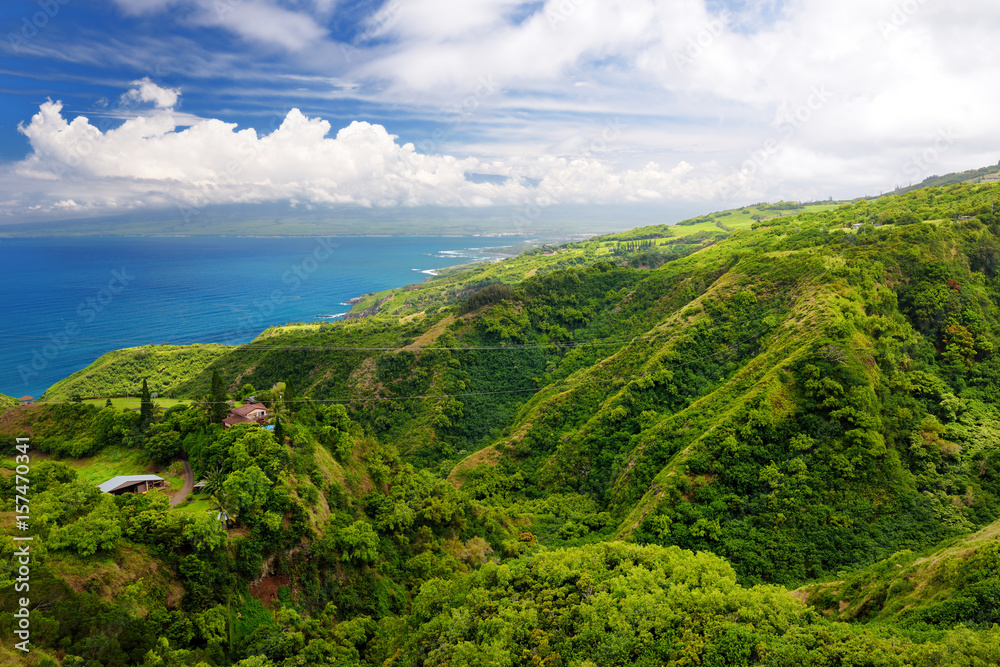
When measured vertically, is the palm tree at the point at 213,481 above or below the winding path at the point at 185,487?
above

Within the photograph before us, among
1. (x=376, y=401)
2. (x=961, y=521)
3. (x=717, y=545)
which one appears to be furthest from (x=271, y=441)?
(x=961, y=521)

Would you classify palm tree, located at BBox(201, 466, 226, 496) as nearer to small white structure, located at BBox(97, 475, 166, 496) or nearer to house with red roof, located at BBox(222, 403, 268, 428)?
small white structure, located at BBox(97, 475, 166, 496)

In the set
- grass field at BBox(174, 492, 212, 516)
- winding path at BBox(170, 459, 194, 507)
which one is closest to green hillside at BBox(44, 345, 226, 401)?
winding path at BBox(170, 459, 194, 507)

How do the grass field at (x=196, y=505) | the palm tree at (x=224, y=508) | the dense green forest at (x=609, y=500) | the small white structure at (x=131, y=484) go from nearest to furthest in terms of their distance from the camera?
the dense green forest at (x=609, y=500)
the palm tree at (x=224, y=508)
the grass field at (x=196, y=505)
the small white structure at (x=131, y=484)

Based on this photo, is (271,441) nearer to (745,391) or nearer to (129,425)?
(129,425)

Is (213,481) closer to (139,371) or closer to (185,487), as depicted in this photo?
(185,487)

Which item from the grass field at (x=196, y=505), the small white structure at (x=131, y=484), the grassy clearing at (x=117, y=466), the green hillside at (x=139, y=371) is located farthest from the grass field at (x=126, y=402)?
the green hillside at (x=139, y=371)

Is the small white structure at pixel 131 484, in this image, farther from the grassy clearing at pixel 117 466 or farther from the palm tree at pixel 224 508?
the palm tree at pixel 224 508
